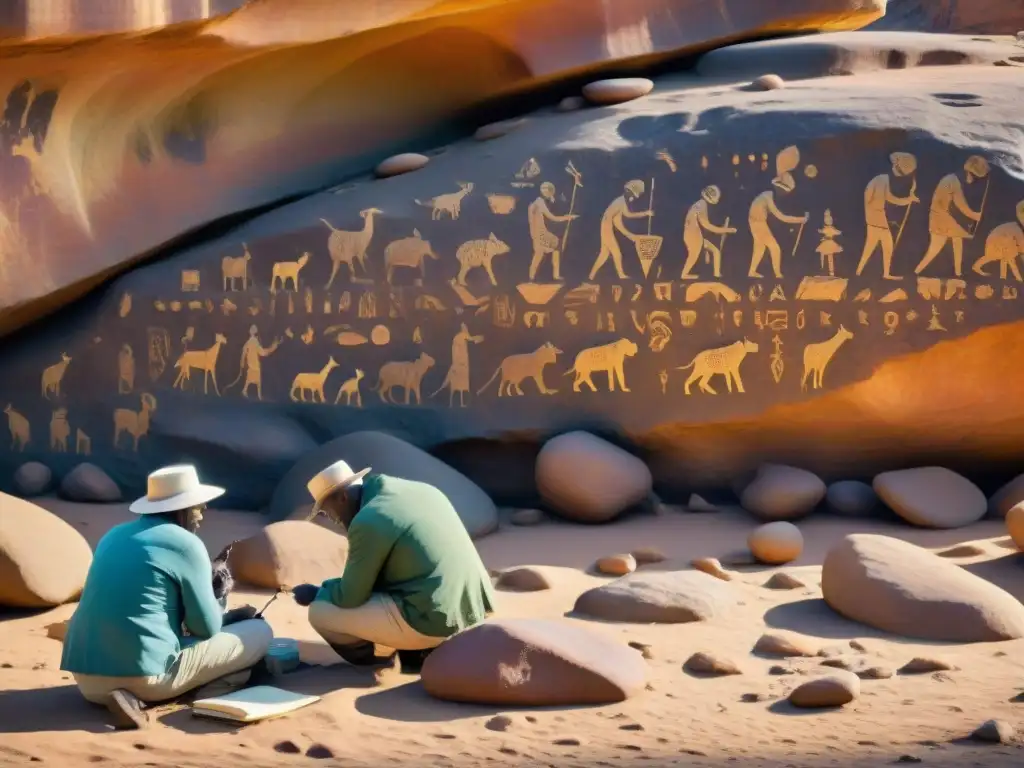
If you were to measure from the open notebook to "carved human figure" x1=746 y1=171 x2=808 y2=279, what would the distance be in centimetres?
447

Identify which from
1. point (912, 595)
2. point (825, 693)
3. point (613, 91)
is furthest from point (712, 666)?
point (613, 91)

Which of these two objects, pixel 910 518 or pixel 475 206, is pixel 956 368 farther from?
pixel 475 206

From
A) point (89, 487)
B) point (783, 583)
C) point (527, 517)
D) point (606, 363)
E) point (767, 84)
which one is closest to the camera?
point (783, 583)

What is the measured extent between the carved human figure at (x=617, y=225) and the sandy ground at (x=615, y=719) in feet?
9.36

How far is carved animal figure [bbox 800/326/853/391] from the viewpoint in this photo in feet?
26.7

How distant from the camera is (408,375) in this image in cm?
848

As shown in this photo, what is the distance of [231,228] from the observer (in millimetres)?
9148

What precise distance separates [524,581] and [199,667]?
2115 mm

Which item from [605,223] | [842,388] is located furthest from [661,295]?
[842,388]

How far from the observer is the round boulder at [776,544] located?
6922mm

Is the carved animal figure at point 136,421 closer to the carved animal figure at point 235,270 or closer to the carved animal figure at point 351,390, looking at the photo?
the carved animal figure at point 235,270

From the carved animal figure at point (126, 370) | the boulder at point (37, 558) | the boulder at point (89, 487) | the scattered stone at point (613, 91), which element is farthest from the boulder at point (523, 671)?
the scattered stone at point (613, 91)

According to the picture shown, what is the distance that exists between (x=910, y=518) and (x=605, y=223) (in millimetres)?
2512

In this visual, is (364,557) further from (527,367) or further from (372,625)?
(527,367)
